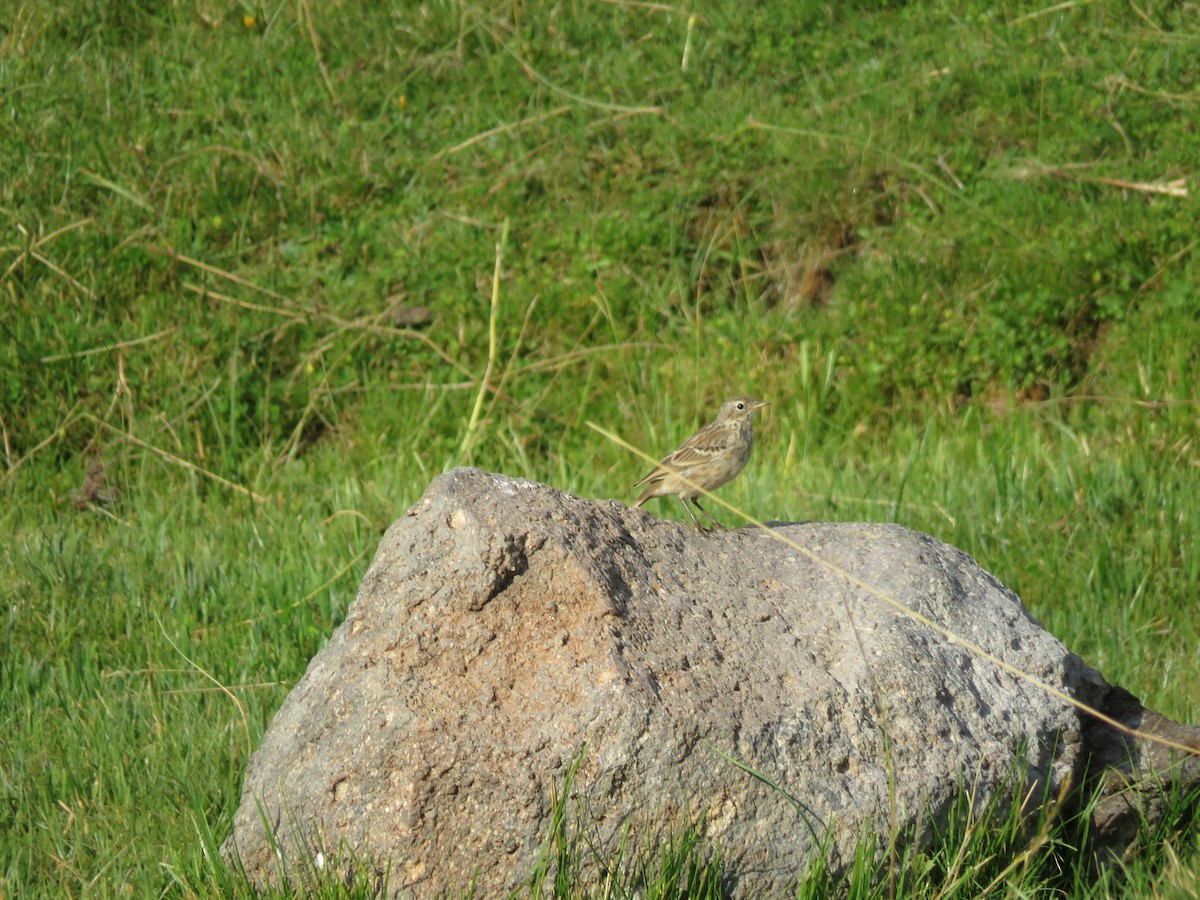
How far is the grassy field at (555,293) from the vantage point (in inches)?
270

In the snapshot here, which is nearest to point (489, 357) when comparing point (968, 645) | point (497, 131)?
point (497, 131)

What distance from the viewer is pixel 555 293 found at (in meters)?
9.89

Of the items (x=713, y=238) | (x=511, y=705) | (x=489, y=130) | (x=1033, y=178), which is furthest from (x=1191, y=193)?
(x=511, y=705)

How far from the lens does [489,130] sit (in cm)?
1118

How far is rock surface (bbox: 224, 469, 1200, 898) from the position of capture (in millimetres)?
3855

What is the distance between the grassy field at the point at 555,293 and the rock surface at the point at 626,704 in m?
1.67

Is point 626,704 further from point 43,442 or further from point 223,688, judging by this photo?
point 43,442

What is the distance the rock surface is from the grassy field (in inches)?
65.7

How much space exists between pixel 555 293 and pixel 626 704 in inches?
248

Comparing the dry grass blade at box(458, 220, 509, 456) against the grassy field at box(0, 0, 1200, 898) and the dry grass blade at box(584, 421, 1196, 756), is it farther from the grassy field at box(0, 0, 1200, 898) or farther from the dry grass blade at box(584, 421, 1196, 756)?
the dry grass blade at box(584, 421, 1196, 756)

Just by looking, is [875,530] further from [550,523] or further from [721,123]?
[721,123]

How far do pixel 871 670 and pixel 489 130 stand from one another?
7.85m

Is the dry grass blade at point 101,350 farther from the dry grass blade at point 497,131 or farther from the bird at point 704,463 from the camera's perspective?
the bird at point 704,463

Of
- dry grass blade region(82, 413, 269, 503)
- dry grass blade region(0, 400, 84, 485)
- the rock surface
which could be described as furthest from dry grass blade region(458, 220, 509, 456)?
the rock surface
